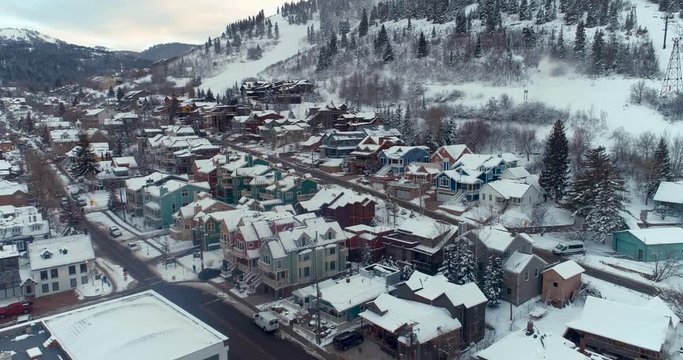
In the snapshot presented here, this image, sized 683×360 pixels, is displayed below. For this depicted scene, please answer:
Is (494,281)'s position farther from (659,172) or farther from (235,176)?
(235,176)

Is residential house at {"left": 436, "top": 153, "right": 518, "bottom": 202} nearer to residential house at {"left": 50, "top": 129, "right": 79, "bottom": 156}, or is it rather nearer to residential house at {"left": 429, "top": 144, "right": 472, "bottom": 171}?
residential house at {"left": 429, "top": 144, "right": 472, "bottom": 171}

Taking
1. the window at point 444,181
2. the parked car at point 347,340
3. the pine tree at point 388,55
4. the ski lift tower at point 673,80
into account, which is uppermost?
the pine tree at point 388,55

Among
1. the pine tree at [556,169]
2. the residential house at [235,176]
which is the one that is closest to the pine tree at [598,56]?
the pine tree at [556,169]

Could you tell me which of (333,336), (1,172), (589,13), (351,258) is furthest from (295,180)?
(589,13)

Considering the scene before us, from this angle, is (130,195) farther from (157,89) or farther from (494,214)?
(157,89)

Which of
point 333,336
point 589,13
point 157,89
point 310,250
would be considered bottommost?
point 333,336

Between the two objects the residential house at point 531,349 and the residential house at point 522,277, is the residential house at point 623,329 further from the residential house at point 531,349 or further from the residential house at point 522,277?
the residential house at point 522,277
